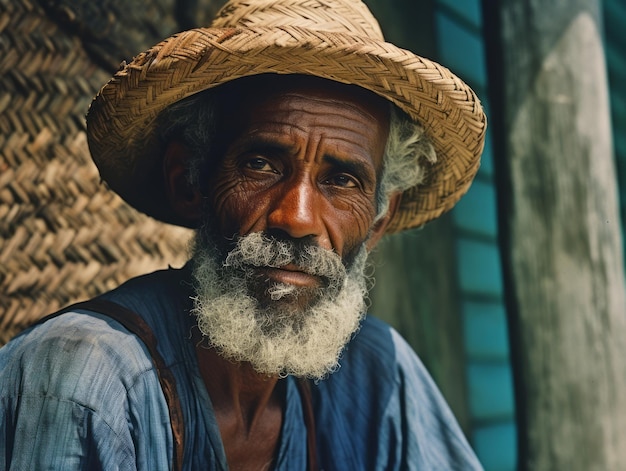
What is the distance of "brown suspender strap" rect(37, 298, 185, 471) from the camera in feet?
6.40

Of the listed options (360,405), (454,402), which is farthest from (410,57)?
(454,402)

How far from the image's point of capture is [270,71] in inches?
83.4

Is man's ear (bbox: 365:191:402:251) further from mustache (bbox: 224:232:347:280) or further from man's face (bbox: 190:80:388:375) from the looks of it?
mustache (bbox: 224:232:347:280)

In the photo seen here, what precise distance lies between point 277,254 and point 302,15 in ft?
2.06

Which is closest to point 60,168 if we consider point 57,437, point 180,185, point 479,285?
point 180,185

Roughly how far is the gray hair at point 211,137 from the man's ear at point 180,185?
0.08 feet

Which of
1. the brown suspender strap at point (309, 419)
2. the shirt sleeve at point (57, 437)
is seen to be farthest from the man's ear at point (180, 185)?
the shirt sleeve at point (57, 437)

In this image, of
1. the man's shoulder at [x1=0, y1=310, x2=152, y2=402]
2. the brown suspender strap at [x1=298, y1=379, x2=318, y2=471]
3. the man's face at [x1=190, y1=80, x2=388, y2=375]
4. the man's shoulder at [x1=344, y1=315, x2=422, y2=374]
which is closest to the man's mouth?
the man's face at [x1=190, y1=80, x2=388, y2=375]

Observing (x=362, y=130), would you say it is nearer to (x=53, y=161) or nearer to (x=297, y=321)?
(x=297, y=321)

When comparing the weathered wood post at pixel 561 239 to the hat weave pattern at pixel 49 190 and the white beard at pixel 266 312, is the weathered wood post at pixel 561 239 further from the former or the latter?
the hat weave pattern at pixel 49 190

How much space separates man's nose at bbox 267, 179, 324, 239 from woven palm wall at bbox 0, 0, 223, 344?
41.6 inches

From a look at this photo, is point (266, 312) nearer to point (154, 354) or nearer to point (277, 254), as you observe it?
point (277, 254)

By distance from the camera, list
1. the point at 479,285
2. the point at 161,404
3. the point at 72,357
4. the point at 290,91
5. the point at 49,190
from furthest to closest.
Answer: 1. the point at 479,285
2. the point at 49,190
3. the point at 290,91
4. the point at 161,404
5. the point at 72,357

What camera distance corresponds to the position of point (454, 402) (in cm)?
454
